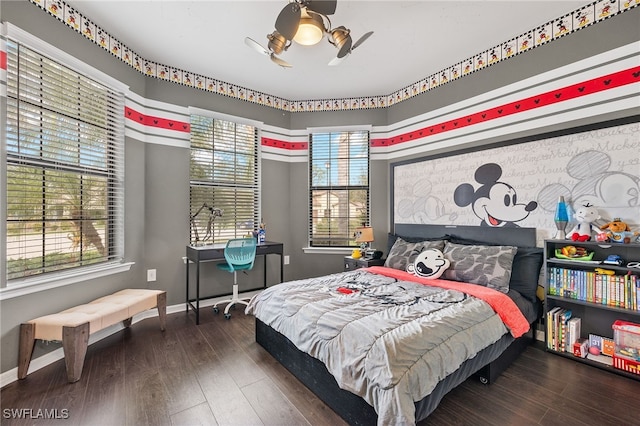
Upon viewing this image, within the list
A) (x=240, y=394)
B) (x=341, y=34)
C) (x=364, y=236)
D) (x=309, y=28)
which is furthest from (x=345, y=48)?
(x=240, y=394)

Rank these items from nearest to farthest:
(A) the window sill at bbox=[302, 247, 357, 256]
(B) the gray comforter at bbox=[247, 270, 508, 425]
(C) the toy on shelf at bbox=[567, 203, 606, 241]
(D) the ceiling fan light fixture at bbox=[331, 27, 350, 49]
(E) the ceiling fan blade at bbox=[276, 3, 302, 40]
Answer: (B) the gray comforter at bbox=[247, 270, 508, 425] → (E) the ceiling fan blade at bbox=[276, 3, 302, 40] → (D) the ceiling fan light fixture at bbox=[331, 27, 350, 49] → (C) the toy on shelf at bbox=[567, 203, 606, 241] → (A) the window sill at bbox=[302, 247, 357, 256]

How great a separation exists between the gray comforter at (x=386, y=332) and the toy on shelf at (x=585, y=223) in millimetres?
1038

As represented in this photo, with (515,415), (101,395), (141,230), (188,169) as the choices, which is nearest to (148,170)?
(188,169)

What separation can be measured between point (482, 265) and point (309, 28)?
8.23ft

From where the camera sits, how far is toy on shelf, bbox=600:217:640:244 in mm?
2146

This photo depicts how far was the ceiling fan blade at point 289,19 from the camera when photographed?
72.4 inches

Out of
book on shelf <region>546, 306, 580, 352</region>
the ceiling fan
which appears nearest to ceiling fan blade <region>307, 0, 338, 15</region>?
the ceiling fan

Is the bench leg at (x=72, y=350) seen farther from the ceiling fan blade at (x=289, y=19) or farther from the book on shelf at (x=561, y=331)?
the book on shelf at (x=561, y=331)

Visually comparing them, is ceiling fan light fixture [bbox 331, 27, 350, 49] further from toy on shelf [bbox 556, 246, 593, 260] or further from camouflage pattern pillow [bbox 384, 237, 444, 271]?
toy on shelf [bbox 556, 246, 593, 260]

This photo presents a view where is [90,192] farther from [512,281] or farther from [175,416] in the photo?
[512,281]

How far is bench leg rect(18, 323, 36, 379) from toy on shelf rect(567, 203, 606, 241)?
4281 mm

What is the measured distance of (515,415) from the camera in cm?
168

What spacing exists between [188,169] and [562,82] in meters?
4.08

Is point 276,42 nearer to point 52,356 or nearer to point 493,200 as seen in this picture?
point 493,200
